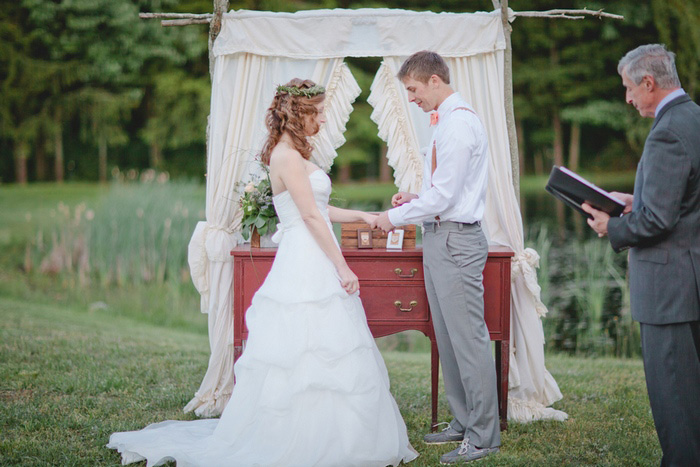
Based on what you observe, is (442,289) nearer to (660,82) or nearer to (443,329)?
(443,329)

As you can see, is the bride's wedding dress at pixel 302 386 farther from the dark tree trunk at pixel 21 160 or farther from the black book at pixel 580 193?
the dark tree trunk at pixel 21 160

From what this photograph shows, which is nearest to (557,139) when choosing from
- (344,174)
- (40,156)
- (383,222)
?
(344,174)

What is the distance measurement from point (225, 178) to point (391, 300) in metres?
1.27

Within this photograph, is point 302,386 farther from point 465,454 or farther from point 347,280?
point 465,454

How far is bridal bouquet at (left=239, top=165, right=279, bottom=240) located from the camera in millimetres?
4391

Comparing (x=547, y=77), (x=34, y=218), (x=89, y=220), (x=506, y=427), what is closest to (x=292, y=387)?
(x=506, y=427)

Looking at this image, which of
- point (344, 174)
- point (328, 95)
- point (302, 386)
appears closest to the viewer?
point (302, 386)

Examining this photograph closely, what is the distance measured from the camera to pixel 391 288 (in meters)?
4.34

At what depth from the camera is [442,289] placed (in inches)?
157

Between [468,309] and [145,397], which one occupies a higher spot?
[468,309]

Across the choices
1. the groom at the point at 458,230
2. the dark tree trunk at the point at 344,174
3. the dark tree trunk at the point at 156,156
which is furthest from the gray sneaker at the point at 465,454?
the dark tree trunk at the point at 344,174

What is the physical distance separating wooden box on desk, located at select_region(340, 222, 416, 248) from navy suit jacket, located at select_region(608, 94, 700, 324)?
1.40 metres

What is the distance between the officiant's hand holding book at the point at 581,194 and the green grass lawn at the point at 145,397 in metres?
1.38

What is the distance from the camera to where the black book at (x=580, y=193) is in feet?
Result: 10.9
